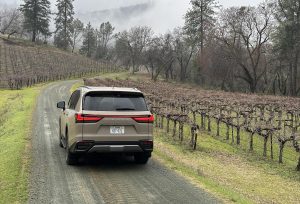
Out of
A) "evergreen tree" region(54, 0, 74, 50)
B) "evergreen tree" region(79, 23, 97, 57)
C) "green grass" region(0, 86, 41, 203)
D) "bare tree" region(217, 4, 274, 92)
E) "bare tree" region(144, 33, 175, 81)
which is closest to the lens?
"green grass" region(0, 86, 41, 203)

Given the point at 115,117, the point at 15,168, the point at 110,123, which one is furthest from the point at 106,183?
the point at 15,168

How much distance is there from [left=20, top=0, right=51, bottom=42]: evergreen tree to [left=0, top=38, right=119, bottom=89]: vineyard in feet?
23.9

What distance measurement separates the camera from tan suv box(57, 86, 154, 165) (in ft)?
33.5

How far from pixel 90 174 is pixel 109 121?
1.51 metres

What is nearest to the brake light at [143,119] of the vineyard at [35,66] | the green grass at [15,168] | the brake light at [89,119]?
the brake light at [89,119]

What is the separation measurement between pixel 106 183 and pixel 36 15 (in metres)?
105

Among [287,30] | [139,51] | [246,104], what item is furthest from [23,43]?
[246,104]

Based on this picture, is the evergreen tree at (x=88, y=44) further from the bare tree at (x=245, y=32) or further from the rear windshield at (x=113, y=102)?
the rear windshield at (x=113, y=102)

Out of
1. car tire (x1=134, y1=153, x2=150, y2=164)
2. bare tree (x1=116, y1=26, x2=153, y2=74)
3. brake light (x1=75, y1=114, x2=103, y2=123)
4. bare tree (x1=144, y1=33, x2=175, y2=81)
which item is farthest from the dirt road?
bare tree (x1=116, y1=26, x2=153, y2=74)

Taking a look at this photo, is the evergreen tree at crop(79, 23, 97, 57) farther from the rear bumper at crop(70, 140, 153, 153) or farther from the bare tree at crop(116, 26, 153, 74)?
the rear bumper at crop(70, 140, 153, 153)

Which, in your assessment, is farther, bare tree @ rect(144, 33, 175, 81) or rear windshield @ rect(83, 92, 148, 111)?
bare tree @ rect(144, 33, 175, 81)

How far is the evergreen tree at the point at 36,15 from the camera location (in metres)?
106

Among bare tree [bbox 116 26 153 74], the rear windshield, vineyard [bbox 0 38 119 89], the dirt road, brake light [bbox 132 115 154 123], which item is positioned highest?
bare tree [bbox 116 26 153 74]

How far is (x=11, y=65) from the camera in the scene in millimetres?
78062
